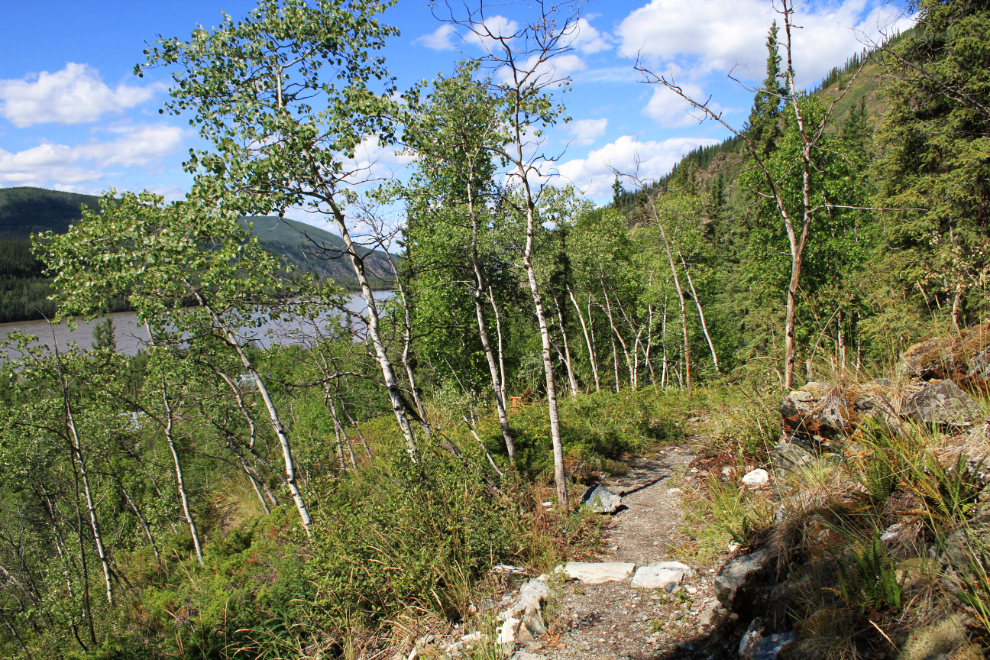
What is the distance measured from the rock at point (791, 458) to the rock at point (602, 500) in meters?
2.80

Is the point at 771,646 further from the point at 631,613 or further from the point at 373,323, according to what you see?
the point at 373,323

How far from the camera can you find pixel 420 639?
4.88 meters

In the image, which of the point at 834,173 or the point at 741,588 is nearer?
the point at 741,588

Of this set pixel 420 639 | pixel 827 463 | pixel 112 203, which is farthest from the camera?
pixel 112 203

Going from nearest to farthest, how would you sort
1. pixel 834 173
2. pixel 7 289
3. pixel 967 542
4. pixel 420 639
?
pixel 967 542 → pixel 420 639 → pixel 834 173 → pixel 7 289

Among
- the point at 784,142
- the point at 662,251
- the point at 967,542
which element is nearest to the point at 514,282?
the point at 784,142

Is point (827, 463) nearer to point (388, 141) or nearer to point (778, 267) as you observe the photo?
point (388, 141)

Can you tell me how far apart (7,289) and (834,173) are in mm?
69702

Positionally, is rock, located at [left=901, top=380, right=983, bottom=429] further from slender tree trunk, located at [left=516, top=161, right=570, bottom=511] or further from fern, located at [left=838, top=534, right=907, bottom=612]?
slender tree trunk, located at [left=516, top=161, right=570, bottom=511]

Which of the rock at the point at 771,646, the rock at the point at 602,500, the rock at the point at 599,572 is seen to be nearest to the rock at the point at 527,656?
the rock at the point at 599,572

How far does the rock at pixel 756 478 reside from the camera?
5.56 metres

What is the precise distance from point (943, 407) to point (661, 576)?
282cm

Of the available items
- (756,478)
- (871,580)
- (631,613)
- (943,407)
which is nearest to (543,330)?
(756,478)

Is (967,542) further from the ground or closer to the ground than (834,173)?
closer to the ground
